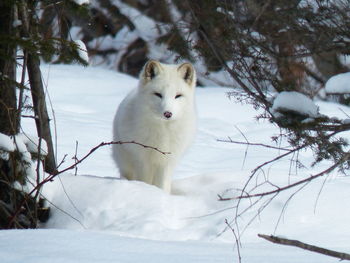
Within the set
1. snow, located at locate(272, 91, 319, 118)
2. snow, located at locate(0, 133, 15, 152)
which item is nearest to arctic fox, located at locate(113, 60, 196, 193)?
snow, located at locate(0, 133, 15, 152)

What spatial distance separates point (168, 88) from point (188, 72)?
11.8 inches

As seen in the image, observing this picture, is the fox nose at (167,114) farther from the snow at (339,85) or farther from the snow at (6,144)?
the snow at (339,85)

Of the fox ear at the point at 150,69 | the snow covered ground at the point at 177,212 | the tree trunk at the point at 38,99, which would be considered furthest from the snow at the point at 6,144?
the fox ear at the point at 150,69

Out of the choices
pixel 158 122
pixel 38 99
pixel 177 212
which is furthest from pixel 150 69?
pixel 177 212

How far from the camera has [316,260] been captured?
3.38 m

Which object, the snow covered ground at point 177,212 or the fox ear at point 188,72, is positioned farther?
the fox ear at point 188,72

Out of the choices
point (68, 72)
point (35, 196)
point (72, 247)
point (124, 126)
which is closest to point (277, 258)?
point (72, 247)

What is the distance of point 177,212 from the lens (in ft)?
18.2

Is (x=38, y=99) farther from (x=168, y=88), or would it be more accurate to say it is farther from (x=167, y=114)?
(x=168, y=88)

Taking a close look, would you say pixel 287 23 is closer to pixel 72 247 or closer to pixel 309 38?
pixel 309 38

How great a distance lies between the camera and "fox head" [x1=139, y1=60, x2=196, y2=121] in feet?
20.3

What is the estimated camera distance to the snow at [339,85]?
3.05m

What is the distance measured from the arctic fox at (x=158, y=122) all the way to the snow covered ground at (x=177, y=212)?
0.25 m

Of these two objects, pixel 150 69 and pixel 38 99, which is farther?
pixel 150 69
